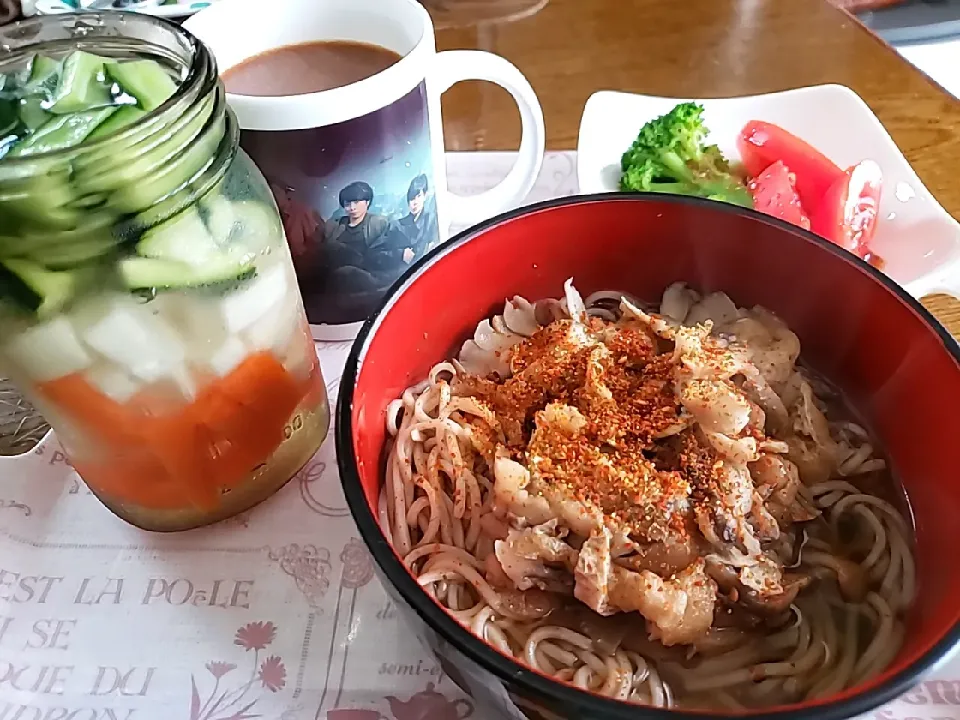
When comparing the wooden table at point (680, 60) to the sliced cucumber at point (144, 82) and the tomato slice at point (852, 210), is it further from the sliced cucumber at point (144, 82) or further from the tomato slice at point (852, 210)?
the sliced cucumber at point (144, 82)

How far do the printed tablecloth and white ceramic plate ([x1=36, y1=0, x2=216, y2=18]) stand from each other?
1073mm

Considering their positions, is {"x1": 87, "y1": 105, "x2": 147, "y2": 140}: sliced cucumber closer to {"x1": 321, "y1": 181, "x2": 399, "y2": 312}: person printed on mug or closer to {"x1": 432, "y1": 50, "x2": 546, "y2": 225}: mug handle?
{"x1": 321, "y1": 181, "x2": 399, "y2": 312}: person printed on mug

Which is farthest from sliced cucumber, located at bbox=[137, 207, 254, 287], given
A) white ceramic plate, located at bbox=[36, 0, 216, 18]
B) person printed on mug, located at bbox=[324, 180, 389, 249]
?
white ceramic plate, located at bbox=[36, 0, 216, 18]

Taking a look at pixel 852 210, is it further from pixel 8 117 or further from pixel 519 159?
pixel 8 117

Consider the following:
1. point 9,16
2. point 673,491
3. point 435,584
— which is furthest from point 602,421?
point 9,16

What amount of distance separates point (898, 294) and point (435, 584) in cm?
52

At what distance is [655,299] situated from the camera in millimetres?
1068

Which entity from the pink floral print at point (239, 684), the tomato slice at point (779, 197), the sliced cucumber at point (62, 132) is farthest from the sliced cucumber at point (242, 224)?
the tomato slice at point (779, 197)

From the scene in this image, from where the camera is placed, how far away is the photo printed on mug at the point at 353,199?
0.91 m

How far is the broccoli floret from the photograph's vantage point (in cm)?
126

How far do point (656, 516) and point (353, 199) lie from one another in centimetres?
47

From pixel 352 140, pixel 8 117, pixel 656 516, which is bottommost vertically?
pixel 656 516

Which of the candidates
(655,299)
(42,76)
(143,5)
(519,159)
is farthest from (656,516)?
(143,5)

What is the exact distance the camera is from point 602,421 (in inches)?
33.4
